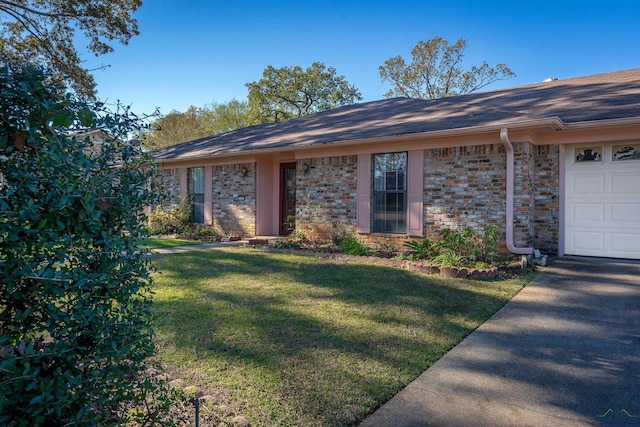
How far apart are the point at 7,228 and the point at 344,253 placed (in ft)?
24.1

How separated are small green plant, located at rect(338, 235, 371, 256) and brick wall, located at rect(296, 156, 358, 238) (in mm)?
517

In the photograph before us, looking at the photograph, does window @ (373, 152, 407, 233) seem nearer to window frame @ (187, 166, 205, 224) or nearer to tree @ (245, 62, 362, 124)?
window frame @ (187, 166, 205, 224)

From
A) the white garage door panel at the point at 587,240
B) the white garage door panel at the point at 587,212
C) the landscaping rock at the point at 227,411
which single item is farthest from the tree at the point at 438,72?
the landscaping rock at the point at 227,411

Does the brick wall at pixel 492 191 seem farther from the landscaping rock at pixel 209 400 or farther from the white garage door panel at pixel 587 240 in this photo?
the landscaping rock at pixel 209 400

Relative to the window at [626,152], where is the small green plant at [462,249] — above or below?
below

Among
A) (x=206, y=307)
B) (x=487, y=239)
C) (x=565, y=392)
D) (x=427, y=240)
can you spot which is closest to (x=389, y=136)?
(x=427, y=240)

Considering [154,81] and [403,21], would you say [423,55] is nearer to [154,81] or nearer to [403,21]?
[403,21]

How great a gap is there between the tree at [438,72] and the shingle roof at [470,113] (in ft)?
Result: 50.1

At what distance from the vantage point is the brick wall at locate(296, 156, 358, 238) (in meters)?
9.62

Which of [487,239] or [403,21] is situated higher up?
[403,21]

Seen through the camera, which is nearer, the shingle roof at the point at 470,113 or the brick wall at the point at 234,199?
the shingle roof at the point at 470,113

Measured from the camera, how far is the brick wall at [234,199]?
38.6 ft

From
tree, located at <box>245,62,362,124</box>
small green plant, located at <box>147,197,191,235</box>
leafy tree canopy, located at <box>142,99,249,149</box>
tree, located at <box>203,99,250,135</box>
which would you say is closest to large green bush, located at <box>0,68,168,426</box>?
small green plant, located at <box>147,197,191,235</box>

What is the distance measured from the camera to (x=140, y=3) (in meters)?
12.4
